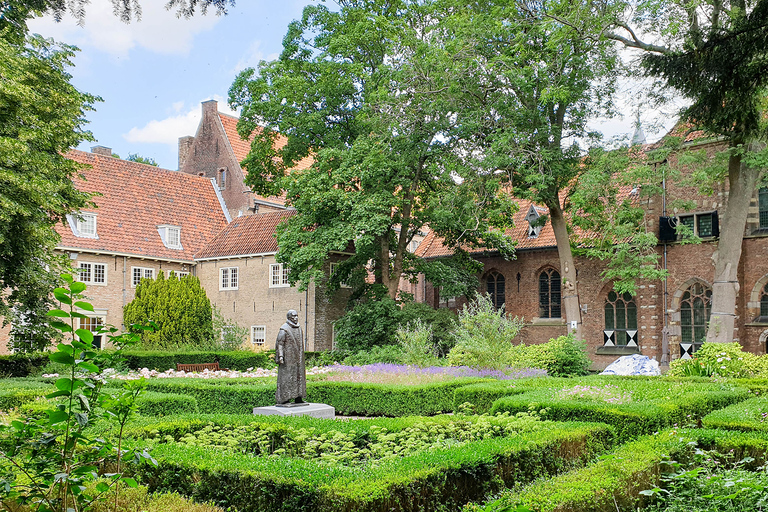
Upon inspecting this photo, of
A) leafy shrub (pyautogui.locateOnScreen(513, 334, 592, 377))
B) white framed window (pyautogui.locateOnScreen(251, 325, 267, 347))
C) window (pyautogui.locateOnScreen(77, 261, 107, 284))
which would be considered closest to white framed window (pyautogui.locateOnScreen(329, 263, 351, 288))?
white framed window (pyautogui.locateOnScreen(251, 325, 267, 347))

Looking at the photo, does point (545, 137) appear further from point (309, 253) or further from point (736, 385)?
point (736, 385)

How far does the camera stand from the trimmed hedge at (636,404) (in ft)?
32.0

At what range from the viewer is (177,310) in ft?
84.2

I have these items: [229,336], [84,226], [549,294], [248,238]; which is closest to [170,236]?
[248,238]

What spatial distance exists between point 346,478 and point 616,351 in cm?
2386

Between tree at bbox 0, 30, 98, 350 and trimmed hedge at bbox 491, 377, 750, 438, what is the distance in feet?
35.6

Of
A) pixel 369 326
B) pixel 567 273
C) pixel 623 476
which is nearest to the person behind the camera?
pixel 623 476

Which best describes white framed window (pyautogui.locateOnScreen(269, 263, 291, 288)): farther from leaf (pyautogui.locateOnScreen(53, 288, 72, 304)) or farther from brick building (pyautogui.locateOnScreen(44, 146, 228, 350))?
leaf (pyautogui.locateOnScreen(53, 288, 72, 304))

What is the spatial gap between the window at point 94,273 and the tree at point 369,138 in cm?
791

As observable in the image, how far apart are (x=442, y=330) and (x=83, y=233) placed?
16818mm

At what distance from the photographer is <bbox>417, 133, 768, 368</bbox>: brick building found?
965 inches

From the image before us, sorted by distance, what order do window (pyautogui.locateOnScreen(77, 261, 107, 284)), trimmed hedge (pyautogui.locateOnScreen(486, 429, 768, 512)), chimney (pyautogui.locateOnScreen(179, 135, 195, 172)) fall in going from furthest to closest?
chimney (pyautogui.locateOnScreen(179, 135, 195, 172)) < window (pyautogui.locateOnScreen(77, 261, 107, 284)) < trimmed hedge (pyautogui.locateOnScreen(486, 429, 768, 512))

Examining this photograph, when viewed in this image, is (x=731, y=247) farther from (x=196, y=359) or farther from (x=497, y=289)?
(x=196, y=359)

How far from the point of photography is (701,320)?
84.2 ft
